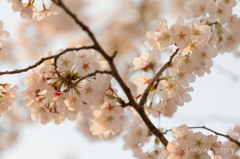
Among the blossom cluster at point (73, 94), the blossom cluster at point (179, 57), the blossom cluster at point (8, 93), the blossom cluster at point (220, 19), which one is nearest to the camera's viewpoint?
the blossom cluster at point (73, 94)

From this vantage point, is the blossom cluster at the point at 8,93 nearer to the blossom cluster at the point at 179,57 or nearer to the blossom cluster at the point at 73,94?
the blossom cluster at the point at 73,94

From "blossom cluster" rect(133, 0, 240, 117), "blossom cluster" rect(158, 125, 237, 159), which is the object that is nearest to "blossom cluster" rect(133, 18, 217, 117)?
"blossom cluster" rect(133, 0, 240, 117)

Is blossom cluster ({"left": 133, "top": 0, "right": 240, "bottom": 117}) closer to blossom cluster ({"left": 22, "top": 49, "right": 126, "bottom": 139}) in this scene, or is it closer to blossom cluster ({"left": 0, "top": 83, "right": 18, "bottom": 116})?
blossom cluster ({"left": 22, "top": 49, "right": 126, "bottom": 139})

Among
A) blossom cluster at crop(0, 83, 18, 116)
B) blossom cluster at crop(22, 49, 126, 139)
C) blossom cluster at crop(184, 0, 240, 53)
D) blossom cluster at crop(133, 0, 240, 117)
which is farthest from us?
blossom cluster at crop(184, 0, 240, 53)

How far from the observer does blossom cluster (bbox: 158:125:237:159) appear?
39.6 inches

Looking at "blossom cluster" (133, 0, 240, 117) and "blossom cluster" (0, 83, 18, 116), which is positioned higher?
"blossom cluster" (0, 83, 18, 116)

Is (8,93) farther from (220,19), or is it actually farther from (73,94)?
(220,19)

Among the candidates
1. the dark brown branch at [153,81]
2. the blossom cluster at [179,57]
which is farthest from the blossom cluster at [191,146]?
the dark brown branch at [153,81]

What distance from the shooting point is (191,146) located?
1.01 m

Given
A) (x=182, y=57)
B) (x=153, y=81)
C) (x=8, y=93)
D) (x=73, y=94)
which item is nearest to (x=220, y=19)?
(x=182, y=57)

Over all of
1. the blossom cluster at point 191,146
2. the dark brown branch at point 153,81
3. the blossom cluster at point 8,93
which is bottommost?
the blossom cluster at point 191,146

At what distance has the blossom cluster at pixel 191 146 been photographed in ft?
3.30

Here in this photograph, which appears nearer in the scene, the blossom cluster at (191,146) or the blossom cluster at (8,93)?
the blossom cluster at (191,146)

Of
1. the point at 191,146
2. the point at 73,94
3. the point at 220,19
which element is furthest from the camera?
the point at 220,19
